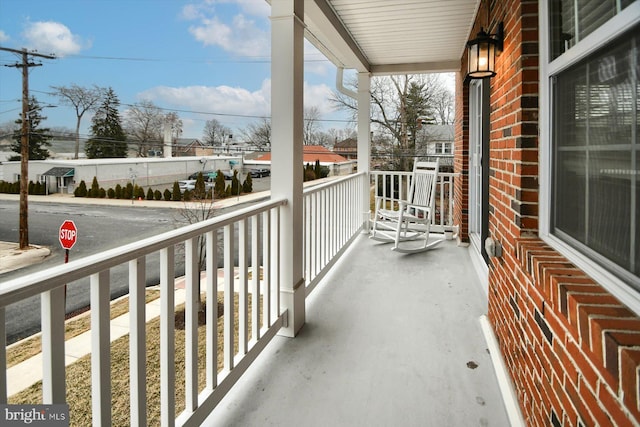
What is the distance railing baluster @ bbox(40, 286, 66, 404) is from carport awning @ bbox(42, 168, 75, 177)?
50 centimetres

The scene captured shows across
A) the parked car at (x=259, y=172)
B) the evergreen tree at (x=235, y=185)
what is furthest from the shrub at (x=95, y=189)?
the parked car at (x=259, y=172)

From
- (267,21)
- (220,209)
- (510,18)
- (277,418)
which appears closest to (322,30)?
(267,21)

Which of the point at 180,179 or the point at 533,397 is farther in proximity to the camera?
the point at 180,179

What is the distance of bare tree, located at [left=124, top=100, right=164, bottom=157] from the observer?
1.71 meters

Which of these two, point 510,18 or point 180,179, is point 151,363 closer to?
point 180,179

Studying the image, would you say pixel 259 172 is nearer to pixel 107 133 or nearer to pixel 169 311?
pixel 107 133

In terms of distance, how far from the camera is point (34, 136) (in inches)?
51.6

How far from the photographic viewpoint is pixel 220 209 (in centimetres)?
215

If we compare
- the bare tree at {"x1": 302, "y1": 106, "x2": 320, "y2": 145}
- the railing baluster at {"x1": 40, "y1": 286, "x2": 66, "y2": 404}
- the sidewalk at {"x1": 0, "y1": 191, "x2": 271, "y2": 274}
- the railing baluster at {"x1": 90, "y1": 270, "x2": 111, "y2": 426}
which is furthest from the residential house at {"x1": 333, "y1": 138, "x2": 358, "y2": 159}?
the railing baluster at {"x1": 40, "y1": 286, "x2": 66, "y2": 404}

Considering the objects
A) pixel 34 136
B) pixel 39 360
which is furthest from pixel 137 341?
pixel 34 136

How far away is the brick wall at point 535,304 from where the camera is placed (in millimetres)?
879

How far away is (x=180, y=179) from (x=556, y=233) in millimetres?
1630

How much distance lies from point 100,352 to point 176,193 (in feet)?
2.75

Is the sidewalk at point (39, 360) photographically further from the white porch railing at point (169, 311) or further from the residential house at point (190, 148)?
the residential house at point (190, 148)
